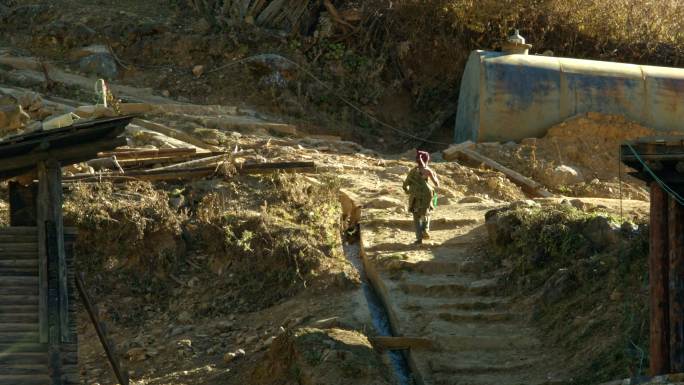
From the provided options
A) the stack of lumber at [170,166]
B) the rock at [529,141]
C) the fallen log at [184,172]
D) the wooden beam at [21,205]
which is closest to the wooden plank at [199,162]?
the stack of lumber at [170,166]

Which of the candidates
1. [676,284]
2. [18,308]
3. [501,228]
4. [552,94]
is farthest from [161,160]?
[676,284]

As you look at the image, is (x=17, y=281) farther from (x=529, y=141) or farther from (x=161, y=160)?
(x=529, y=141)

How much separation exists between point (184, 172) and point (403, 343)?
468 cm

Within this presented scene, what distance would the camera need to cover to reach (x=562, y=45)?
2480cm

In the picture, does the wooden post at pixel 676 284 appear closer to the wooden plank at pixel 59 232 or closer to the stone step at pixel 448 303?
the stone step at pixel 448 303

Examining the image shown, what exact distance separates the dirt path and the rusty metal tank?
386 centimetres

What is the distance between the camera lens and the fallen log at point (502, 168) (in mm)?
19312

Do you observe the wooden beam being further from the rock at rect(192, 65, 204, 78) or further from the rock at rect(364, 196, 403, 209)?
the rock at rect(192, 65, 204, 78)

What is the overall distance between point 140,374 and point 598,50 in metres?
13.4

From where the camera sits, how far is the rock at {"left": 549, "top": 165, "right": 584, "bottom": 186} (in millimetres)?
19875

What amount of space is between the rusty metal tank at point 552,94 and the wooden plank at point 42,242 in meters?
10.4

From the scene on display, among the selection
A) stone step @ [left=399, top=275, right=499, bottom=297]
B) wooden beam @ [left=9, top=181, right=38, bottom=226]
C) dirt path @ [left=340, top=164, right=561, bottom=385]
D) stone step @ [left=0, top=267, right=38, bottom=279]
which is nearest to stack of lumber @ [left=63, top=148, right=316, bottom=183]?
dirt path @ [left=340, top=164, right=561, bottom=385]

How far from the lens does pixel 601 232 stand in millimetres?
14750

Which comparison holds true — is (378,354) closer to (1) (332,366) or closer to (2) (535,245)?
(1) (332,366)
